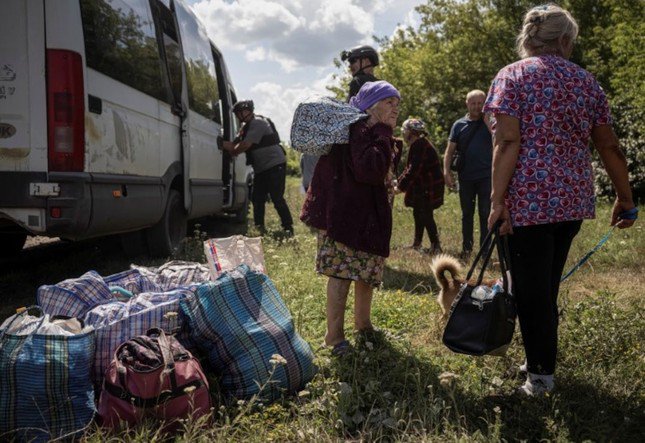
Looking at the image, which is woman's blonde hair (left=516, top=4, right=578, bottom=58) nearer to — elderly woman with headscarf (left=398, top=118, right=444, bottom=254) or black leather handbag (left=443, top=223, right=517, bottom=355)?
black leather handbag (left=443, top=223, right=517, bottom=355)

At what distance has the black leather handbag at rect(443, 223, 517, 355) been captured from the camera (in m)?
2.63

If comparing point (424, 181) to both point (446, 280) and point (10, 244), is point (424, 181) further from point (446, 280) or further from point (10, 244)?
point (10, 244)

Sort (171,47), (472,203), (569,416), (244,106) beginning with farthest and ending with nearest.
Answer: (244,106)
(472,203)
(171,47)
(569,416)

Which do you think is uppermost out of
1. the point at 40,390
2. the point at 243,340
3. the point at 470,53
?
the point at 470,53

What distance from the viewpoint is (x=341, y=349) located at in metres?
3.29

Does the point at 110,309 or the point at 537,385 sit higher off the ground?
the point at 110,309

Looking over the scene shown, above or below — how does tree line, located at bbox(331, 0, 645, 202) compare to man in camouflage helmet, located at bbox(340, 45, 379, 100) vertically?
above

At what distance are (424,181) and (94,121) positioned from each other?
12.8ft

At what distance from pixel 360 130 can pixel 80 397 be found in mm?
1864

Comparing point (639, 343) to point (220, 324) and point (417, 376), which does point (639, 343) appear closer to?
point (417, 376)

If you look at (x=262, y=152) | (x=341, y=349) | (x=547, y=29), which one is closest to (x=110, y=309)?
(x=341, y=349)

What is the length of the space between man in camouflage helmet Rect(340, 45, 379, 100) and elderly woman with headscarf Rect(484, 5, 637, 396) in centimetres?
238

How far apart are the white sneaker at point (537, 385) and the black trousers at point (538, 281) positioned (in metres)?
0.02

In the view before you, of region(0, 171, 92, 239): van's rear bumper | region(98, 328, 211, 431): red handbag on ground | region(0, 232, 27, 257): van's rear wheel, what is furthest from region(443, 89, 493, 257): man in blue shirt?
region(0, 232, 27, 257): van's rear wheel
